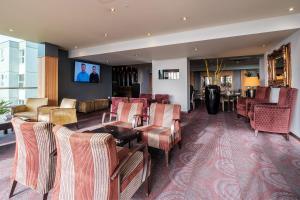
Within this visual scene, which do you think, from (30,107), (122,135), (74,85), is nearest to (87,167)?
(122,135)

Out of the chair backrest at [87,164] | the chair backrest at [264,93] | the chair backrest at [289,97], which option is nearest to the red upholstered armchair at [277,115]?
the chair backrest at [289,97]

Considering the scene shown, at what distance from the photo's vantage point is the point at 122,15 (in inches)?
141

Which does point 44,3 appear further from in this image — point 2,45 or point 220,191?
point 2,45

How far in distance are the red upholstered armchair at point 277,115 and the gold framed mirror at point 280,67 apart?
0.53 metres

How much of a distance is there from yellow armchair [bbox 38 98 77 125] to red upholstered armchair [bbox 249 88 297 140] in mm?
4496

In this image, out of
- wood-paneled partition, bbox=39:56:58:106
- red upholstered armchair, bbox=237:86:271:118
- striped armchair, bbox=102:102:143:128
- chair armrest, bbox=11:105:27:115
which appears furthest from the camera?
wood-paneled partition, bbox=39:56:58:106

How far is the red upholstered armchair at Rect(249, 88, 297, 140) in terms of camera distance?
3.55 m

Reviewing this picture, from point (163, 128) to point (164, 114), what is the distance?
0.28 m

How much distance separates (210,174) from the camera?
221 cm

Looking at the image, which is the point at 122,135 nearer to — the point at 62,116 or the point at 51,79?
the point at 62,116

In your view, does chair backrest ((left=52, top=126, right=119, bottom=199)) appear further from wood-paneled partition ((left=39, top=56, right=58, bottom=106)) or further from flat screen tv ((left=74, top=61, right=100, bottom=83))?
flat screen tv ((left=74, top=61, right=100, bottom=83))

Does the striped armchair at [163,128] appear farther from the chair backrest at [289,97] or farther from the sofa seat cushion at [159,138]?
the chair backrest at [289,97]

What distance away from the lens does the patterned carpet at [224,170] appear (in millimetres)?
1813

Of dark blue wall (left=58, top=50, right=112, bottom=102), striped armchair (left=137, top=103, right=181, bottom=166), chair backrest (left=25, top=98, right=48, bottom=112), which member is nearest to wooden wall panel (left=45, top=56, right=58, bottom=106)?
dark blue wall (left=58, top=50, right=112, bottom=102)
